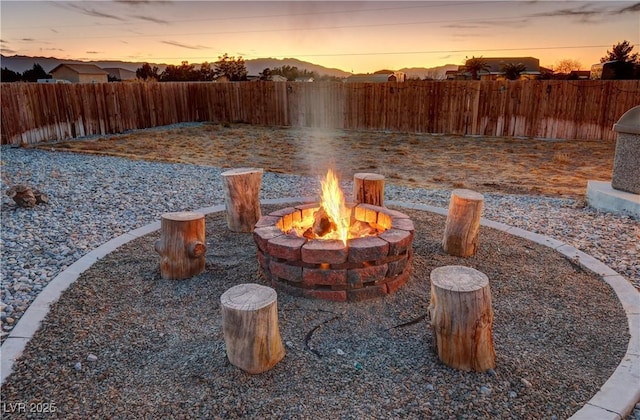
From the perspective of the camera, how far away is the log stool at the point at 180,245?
3.96 meters

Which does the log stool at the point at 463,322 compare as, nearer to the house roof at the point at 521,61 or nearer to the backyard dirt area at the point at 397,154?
the backyard dirt area at the point at 397,154

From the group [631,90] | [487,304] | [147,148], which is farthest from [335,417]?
[631,90]

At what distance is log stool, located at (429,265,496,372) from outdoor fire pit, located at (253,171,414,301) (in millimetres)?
811

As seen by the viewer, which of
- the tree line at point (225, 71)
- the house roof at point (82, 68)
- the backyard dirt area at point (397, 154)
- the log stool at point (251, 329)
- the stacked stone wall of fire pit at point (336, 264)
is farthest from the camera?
the house roof at point (82, 68)

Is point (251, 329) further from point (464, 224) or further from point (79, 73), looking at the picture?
point (79, 73)

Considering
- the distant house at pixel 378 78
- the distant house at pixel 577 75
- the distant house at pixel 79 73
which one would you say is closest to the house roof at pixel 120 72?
the distant house at pixel 79 73

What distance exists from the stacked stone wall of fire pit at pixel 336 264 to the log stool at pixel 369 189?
1.46m

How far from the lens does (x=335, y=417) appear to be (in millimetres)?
2391

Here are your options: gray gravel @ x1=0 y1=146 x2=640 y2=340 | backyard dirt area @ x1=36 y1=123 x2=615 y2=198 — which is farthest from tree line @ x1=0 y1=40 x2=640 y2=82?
gray gravel @ x1=0 y1=146 x2=640 y2=340

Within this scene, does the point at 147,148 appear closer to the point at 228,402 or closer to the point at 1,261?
the point at 1,261

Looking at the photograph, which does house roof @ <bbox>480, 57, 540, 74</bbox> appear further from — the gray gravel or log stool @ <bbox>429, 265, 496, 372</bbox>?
log stool @ <bbox>429, 265, 496, 372</bbox>

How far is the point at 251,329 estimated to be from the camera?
2.62 metres

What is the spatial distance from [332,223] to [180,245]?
1.47 m

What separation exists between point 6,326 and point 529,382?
3.87m
